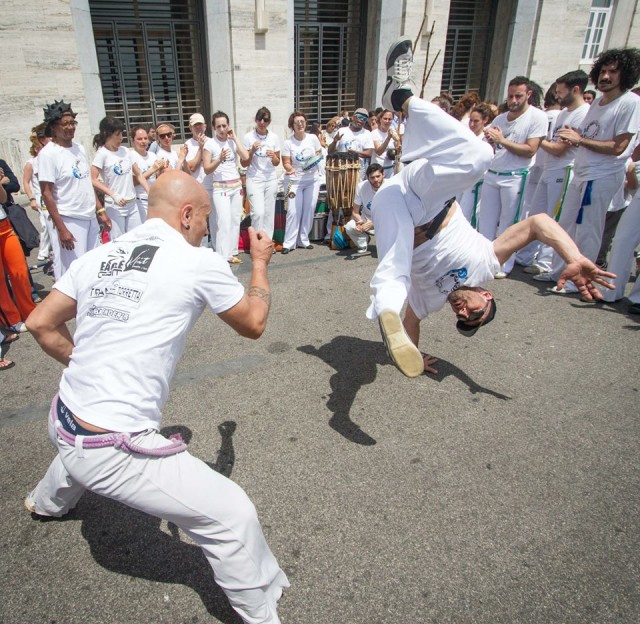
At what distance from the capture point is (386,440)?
10.5ft

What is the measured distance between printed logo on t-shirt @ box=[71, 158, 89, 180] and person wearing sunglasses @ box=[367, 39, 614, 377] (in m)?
3.37

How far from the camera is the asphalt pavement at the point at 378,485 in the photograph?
2.17 metres

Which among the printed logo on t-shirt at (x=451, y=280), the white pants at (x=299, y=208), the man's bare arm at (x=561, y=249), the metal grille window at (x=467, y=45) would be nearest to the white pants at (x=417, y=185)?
the printed logo on t-shirt at (x=451, y=280)

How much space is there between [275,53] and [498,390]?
10.2 metres

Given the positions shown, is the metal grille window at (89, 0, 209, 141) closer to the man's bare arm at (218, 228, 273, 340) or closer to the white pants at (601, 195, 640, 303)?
the white pants at (601, 195, 640, 303)

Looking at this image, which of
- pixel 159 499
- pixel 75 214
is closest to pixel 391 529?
pixel 159 499

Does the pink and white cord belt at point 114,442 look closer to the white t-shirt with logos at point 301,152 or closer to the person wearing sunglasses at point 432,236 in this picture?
the person wearing sunglasses at point 432,236

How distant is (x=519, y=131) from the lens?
5.84 meters

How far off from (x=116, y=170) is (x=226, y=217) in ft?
5.18

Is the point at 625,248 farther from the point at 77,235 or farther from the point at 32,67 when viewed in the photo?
the point at 32,67

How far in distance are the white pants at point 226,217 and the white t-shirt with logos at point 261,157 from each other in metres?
0.39

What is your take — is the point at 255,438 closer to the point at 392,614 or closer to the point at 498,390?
the point at 392,614

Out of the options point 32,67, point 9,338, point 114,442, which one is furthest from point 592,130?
point 32,67

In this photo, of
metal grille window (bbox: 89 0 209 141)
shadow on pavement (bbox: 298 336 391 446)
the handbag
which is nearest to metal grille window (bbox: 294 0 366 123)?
metal grille window (bbox: 89 0 209 141)
